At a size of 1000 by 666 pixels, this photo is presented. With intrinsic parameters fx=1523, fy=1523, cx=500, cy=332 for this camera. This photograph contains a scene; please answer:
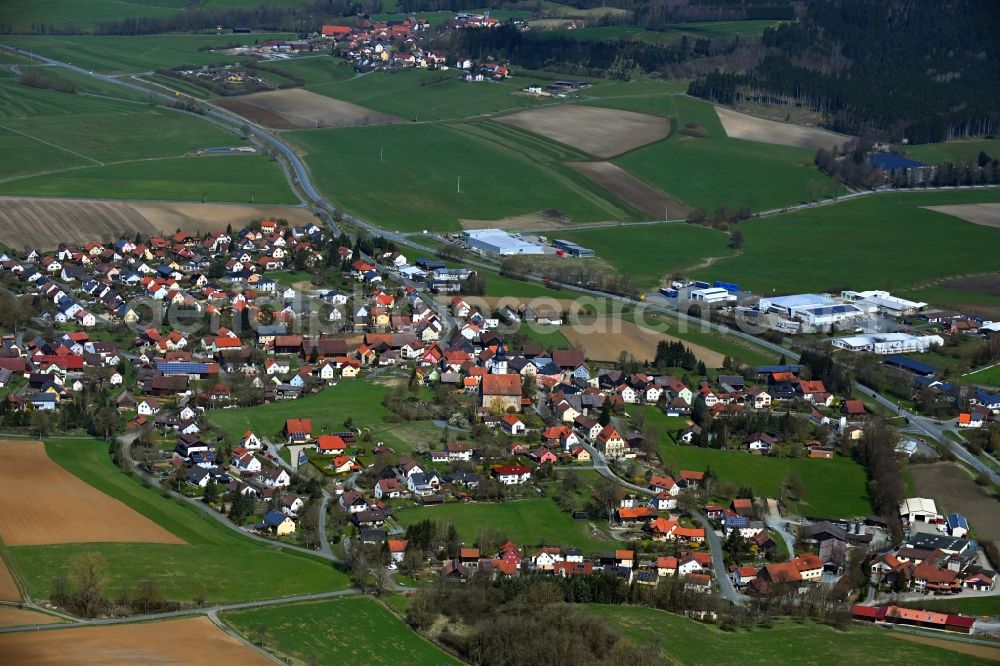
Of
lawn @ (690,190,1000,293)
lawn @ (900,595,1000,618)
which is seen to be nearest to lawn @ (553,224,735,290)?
lawn @ (690,190,1000,293)

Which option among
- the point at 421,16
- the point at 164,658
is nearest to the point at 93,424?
the point at 164,658


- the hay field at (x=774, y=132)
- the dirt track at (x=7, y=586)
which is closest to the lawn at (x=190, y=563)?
the dirt track at (x=7, y=586)

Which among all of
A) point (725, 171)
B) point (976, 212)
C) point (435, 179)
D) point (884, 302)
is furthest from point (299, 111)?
point (884, 302)

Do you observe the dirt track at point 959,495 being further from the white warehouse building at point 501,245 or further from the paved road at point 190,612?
the white warehouse building at point 501,245

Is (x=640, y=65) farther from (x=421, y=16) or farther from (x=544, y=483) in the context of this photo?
(x=544, y=483)

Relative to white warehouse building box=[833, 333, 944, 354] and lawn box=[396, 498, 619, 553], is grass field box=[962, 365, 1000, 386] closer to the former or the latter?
white warehouse building box=[833, 333, 944, 354]
